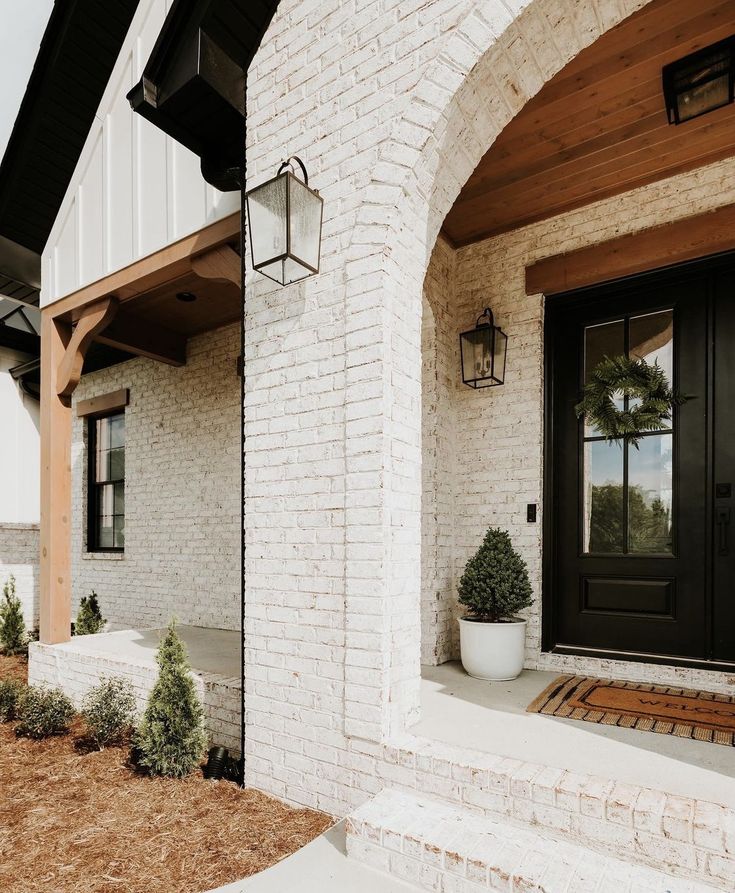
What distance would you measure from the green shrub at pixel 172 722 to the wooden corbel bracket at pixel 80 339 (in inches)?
100

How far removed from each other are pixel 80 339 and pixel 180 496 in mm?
2078

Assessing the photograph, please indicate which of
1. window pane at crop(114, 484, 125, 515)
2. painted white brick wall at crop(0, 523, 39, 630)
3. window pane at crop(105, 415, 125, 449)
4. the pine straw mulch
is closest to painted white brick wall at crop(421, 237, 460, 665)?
the pine straw mulch

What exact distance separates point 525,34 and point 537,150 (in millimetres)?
1224

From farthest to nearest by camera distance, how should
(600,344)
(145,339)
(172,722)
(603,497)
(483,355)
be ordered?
(145,339) → (483,355) → (600,344) → (603,497) → (172,722)

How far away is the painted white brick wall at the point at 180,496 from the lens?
5.62m

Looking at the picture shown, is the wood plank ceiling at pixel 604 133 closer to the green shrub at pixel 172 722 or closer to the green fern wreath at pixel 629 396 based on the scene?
the green fern wreath at pixel 629 396

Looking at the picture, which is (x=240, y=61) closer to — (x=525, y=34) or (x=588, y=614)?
(x=525, y=34)

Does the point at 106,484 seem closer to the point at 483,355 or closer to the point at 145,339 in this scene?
the point at 145,339

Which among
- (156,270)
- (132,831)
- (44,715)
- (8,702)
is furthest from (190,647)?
(156,270)

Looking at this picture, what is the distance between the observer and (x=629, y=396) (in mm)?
3646

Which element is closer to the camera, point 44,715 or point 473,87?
point 473,87

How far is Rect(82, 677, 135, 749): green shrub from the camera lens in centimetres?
338

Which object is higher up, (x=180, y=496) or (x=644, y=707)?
(x=180, y=496)

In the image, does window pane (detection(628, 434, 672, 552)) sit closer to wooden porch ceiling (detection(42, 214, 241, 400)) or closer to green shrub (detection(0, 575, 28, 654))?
wooden porch ceiling (detection(42, 214, 241, 400))
